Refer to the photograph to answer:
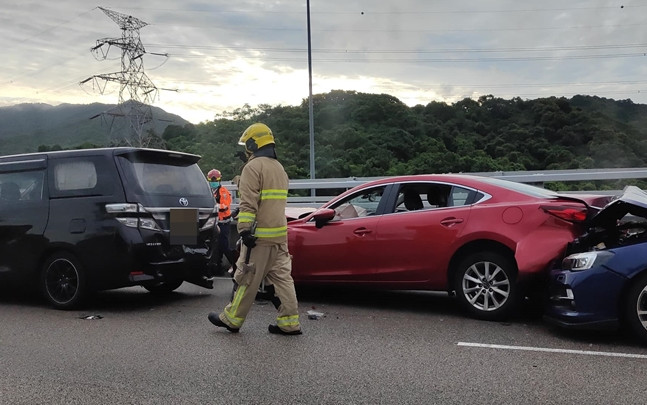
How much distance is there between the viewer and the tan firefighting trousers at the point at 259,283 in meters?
5.79

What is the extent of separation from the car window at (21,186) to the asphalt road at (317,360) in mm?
1461

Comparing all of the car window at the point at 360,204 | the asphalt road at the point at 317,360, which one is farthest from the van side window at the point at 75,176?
the car window at the point at 360,204

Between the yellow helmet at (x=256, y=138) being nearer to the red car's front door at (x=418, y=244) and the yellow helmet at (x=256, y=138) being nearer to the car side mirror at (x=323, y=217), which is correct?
the car side mirror at (x=323, y=217)

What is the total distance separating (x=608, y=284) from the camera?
205 inches

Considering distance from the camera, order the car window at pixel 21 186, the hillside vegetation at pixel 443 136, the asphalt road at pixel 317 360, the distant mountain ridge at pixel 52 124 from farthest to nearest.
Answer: the distant mountain ridge at pixel 52 124 < the hillside vegetation at pixel 443 136 < the car window at pixel 21 186 < the asphalt road at pixel 317 360

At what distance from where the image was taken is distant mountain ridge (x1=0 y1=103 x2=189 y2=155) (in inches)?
2564

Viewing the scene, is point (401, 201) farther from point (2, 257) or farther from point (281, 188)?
point (2, 257)

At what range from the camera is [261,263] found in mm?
5793

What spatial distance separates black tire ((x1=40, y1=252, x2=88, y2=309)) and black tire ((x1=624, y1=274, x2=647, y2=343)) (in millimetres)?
5670

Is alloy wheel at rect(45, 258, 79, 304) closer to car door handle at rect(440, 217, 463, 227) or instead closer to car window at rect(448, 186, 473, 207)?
car door handle at rect(440, 217, 463, 227)

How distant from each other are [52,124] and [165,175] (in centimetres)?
8836

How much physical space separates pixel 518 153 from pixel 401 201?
24.2 m

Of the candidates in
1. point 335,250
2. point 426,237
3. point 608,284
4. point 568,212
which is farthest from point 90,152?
point 608,284

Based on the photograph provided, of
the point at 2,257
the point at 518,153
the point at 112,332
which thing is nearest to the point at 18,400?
the point at 112,332
